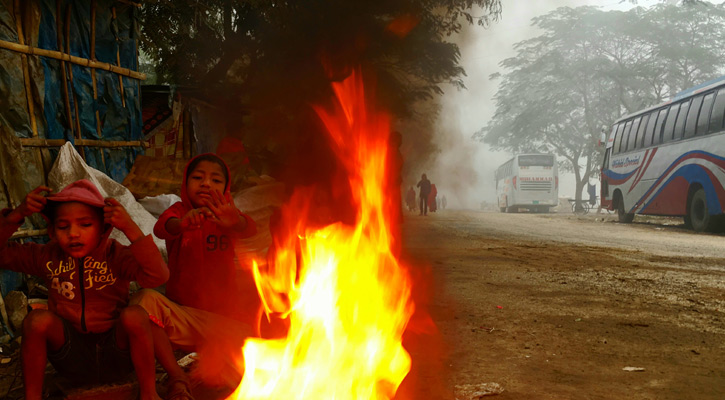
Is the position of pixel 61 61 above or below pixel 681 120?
below

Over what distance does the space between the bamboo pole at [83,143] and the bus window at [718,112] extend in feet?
44.4

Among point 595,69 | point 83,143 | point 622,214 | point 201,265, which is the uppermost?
point 595,69

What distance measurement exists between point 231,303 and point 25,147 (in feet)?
10.4

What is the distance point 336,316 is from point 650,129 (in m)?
17.4

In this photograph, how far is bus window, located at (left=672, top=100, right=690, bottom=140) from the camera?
1571cm

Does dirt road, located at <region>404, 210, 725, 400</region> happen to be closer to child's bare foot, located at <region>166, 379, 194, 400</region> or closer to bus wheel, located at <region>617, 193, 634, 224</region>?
child's bare foot, located at <region>166, 379, 194, 400</region>

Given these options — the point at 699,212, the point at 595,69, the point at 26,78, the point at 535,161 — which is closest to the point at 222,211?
the point at 26,78

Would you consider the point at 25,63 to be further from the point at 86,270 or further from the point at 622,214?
the point at 622,214

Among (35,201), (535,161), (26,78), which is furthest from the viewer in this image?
A: (535,161)

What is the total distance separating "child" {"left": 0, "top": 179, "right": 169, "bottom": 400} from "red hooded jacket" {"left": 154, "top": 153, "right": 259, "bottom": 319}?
45 centimetres

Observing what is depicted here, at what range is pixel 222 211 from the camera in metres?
3.00

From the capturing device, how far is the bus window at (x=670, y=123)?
16344 millimetres

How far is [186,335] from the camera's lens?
10.1 ft

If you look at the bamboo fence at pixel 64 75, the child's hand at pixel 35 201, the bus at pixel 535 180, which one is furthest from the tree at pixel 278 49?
the bus at pixel 535 180
